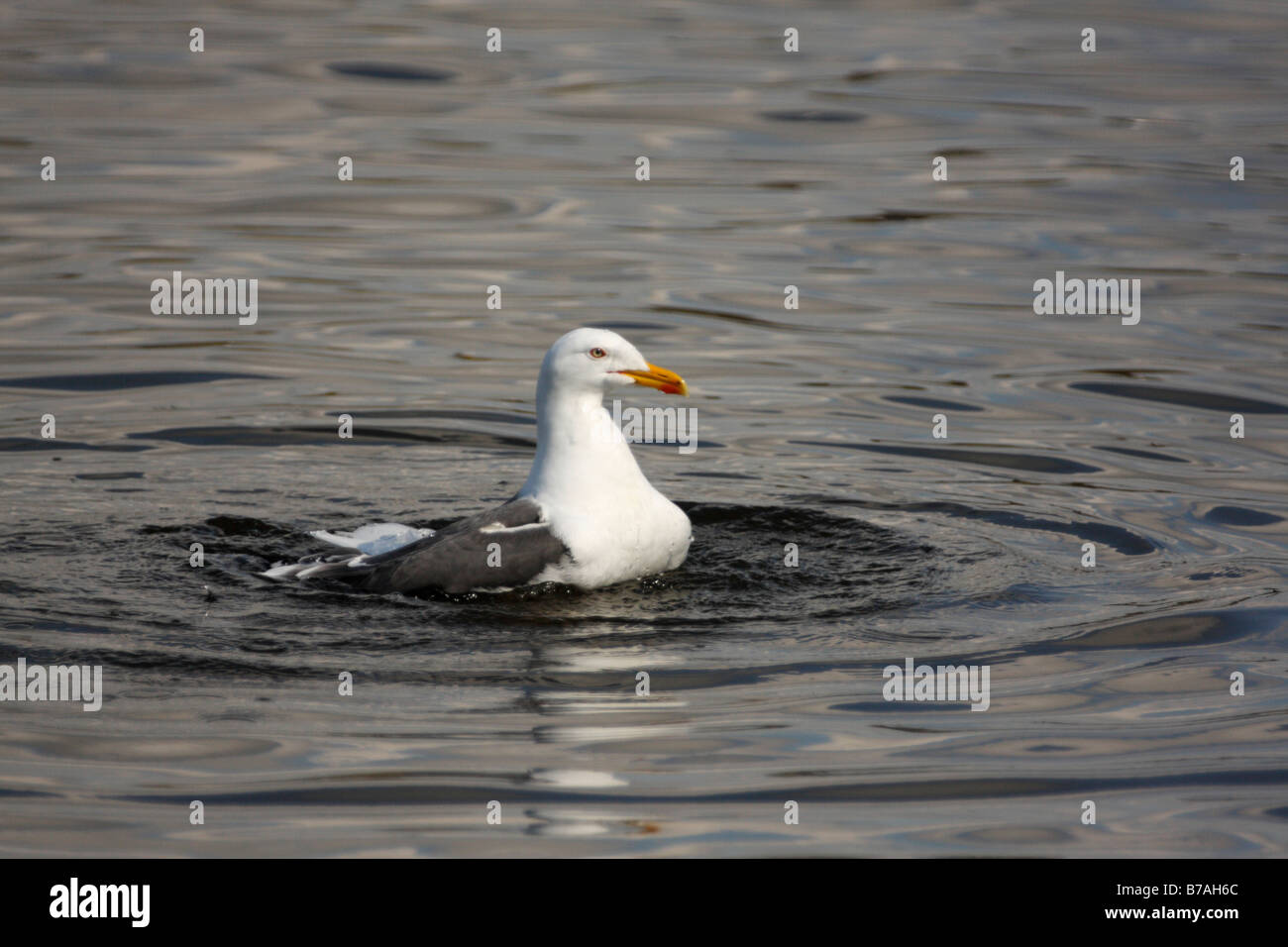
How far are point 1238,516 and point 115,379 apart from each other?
961cm

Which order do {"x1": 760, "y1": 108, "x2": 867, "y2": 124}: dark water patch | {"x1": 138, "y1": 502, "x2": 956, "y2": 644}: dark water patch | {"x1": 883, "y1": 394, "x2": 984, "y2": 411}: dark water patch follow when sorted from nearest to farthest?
{"x1": 138, "y1": 502, "x2": 956, "y2": 644}: dark water patch < {"x1": 883, "y1": 394, "x2": 984, "y2": 411}: dark water patch < {"x1": 760, "y1": 108, "x2": 867, "y2": 124}: dark water patch

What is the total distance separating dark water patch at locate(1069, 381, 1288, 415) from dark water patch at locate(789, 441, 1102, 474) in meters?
2.18

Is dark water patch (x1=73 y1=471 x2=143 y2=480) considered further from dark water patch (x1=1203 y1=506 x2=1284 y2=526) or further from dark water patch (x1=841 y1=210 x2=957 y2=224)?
dark water patch (x1=841 y1=210 x2=957 y2=224)

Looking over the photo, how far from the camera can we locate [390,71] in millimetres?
27250

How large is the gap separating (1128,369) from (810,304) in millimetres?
3534

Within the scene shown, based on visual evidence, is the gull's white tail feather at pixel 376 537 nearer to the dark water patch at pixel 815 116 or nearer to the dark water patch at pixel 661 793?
the dark water patch at pixel 661 793

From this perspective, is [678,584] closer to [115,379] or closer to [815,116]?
[115,379]

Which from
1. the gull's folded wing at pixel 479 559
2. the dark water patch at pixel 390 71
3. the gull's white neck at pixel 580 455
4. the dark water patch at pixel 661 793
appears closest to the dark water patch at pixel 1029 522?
the gull's white neck at pixel 580 455

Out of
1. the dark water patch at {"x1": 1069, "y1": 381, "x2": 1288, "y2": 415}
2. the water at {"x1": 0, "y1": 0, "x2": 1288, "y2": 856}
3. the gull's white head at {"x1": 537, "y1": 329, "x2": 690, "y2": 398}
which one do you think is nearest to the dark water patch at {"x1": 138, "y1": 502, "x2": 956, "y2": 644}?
the water at {"x1": 0, "y1": 0, "x2": 1288, "y2": 856}

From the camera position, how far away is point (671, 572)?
11.1 meters

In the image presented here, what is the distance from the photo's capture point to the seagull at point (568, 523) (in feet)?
34.6

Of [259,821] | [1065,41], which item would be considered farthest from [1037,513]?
[1065,41]

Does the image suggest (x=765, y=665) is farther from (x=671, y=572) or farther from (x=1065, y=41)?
(x=1065, y=41)

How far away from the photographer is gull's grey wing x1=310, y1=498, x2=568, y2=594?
10500mm
